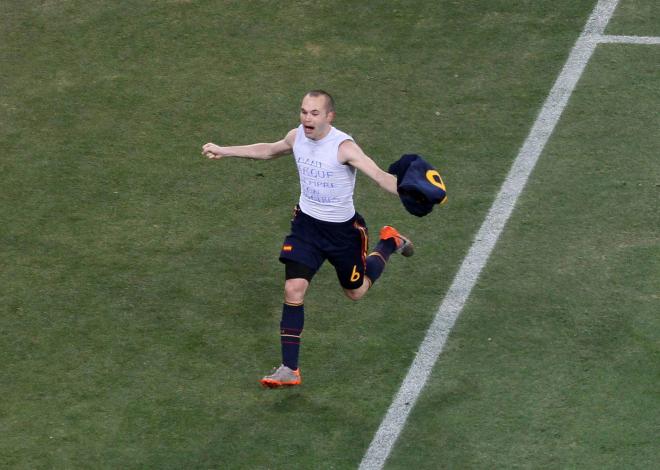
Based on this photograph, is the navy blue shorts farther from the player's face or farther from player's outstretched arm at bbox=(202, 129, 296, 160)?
the player's face

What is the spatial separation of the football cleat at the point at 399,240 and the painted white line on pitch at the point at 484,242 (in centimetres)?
47

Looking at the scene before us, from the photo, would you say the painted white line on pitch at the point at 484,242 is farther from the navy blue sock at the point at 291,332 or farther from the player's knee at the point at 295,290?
the player's knee at the point at 295,290

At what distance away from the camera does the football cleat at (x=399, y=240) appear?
36.4ft

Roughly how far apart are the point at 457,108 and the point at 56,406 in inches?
212

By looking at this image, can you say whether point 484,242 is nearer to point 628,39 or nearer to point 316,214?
point 316,214

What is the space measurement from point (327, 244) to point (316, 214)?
250 mm

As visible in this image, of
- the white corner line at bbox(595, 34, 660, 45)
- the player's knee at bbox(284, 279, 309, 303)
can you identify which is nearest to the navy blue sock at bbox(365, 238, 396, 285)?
the player's knee at bbox(284, 279, 309, 303)

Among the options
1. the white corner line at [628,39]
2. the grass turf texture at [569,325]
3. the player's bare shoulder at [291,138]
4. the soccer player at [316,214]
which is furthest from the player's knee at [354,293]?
the white corner line at [628,39]

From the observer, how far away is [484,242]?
11.5 meters

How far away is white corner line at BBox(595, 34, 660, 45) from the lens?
13.9 meters

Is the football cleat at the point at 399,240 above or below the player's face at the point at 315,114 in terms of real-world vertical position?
below

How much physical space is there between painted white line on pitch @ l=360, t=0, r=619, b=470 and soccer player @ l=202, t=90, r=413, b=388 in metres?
0.82

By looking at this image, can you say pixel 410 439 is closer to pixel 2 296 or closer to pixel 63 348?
pixel 63 348

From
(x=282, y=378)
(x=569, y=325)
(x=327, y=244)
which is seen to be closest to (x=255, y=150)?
(x=327, y=244)
